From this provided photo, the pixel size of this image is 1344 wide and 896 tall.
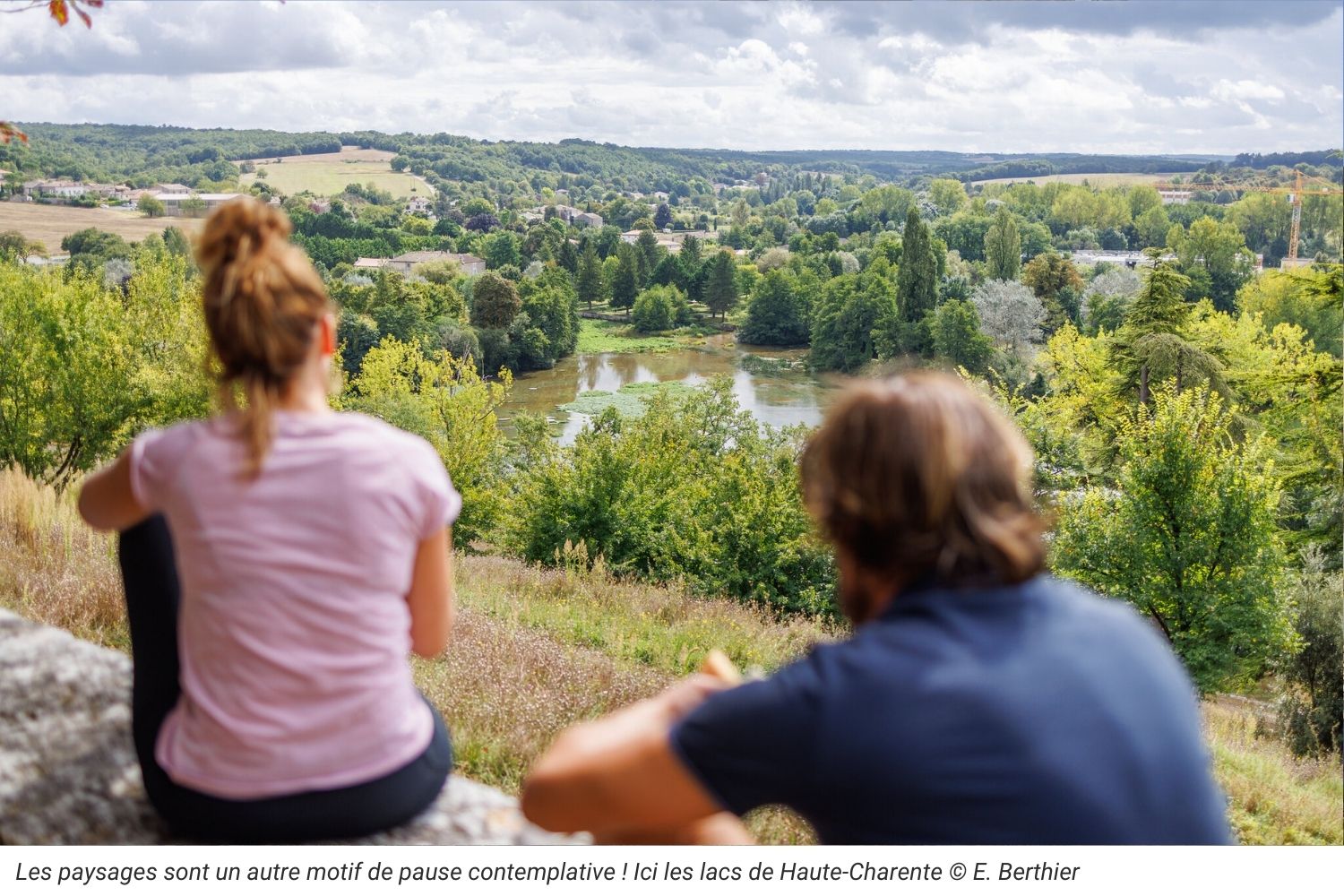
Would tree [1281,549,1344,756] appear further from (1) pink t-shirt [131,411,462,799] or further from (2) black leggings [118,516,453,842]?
(1) pink t-shirt [131,411,462,799]

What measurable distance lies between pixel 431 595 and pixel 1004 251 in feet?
179

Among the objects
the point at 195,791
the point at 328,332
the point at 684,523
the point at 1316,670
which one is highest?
the point at 328,332

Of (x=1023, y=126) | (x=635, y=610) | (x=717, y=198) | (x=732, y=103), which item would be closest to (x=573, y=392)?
(x=1023, y=126)

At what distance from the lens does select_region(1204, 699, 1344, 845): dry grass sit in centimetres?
382

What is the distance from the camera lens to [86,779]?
5.66 feet

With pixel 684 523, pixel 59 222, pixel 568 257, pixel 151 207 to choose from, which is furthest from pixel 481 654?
pixel 568 257

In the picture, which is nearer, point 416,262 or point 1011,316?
point 1011,316

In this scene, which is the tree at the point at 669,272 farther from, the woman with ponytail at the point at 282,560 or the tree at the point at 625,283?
the woman with ponytail at the point at 282,560

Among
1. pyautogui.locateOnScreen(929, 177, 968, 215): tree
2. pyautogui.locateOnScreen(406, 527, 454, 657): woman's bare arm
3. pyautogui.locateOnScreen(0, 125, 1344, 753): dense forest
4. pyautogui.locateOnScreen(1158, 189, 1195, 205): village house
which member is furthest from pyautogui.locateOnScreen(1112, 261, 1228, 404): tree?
pyautogui.locateOnScreen(929, 177, 968, 215): tree

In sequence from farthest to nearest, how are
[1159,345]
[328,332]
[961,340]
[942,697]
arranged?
[961,340] < [1159,345] < [328,332] < [942,697]

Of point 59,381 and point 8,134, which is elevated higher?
point 8,134

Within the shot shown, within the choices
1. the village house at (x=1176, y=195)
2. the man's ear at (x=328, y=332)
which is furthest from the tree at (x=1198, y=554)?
the village house at (x=1176, y=195)

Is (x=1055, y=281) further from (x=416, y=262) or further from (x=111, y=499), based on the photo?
(x=111, y=499)
